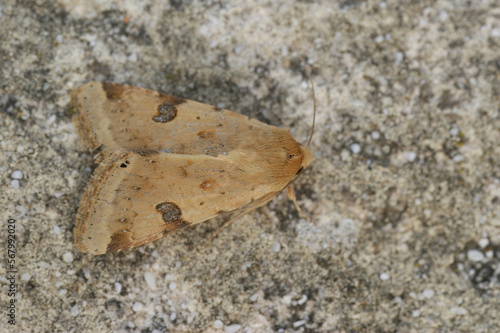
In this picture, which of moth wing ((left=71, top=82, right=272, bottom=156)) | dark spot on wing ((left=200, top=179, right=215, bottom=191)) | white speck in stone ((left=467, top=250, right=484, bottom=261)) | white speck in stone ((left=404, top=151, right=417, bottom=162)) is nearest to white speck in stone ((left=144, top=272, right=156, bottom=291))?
dark spot on wing ((left=200, top=179, right=215, bottom=191))

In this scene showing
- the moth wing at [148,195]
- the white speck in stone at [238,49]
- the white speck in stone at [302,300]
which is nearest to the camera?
the moth wing at [148,195]

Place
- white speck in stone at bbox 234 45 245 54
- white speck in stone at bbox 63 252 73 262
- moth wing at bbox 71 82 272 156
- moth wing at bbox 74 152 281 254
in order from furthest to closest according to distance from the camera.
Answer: white speck in stone at bbox 234 45 245 54, white speck in stone at bbox 63 252 73 262, moth wing at bbox 71 82 272 156, moth wing at bbox 74 152 281 254

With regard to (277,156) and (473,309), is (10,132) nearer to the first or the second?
(277,156)

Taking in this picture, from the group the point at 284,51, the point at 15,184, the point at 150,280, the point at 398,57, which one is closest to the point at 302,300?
the point at 150,280

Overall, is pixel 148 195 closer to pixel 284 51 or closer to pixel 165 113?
pixel 165 113

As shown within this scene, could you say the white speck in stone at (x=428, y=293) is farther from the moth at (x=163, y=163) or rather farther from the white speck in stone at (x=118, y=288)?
the white speck in stone at (x=118, y=288)

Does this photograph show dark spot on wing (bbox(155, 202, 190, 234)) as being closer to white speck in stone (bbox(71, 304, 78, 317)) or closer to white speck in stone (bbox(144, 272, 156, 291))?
white speck in stone (bbox(144, 272, 156, 291))

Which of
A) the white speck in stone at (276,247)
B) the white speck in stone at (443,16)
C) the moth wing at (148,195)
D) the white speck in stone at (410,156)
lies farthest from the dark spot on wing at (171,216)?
the white speck in stone at (443,16)
